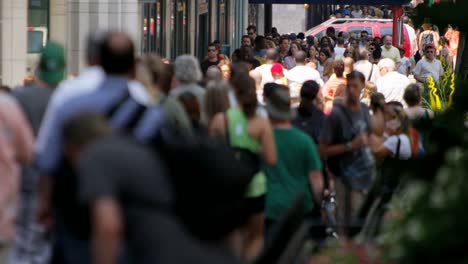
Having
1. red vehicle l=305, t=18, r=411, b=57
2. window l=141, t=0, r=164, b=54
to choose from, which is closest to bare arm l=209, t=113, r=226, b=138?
window l=141, t=0, r=164, b=54

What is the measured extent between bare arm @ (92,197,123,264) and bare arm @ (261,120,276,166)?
14.7ft

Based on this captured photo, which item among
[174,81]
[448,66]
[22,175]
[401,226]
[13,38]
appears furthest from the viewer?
[448,66]

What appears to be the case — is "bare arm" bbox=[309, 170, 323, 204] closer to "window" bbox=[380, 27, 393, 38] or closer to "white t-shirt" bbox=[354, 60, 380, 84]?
"white t-shirt" bbox=[354, 60, 380, 84]

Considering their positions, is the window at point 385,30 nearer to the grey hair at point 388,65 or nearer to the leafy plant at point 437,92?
the leafy plant at point 437,92

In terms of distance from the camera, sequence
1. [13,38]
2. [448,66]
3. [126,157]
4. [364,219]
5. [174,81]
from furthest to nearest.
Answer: [448,66] < [13,38] < [174,81] < [364,219] < [126,157]

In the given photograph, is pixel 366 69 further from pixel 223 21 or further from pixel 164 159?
pixel 223 21

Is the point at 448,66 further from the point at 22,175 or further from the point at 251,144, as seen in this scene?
the point at 22,175

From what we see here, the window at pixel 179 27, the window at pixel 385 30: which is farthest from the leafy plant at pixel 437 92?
the window at pixel 385 30

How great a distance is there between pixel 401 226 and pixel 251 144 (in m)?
3.83

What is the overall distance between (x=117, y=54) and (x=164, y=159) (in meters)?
0.56

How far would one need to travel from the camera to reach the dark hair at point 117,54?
6.92 meters

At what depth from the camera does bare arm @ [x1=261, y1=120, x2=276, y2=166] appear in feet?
33.8

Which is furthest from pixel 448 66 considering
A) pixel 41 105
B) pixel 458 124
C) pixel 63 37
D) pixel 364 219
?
pixel 458 124

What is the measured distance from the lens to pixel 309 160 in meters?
10.8
